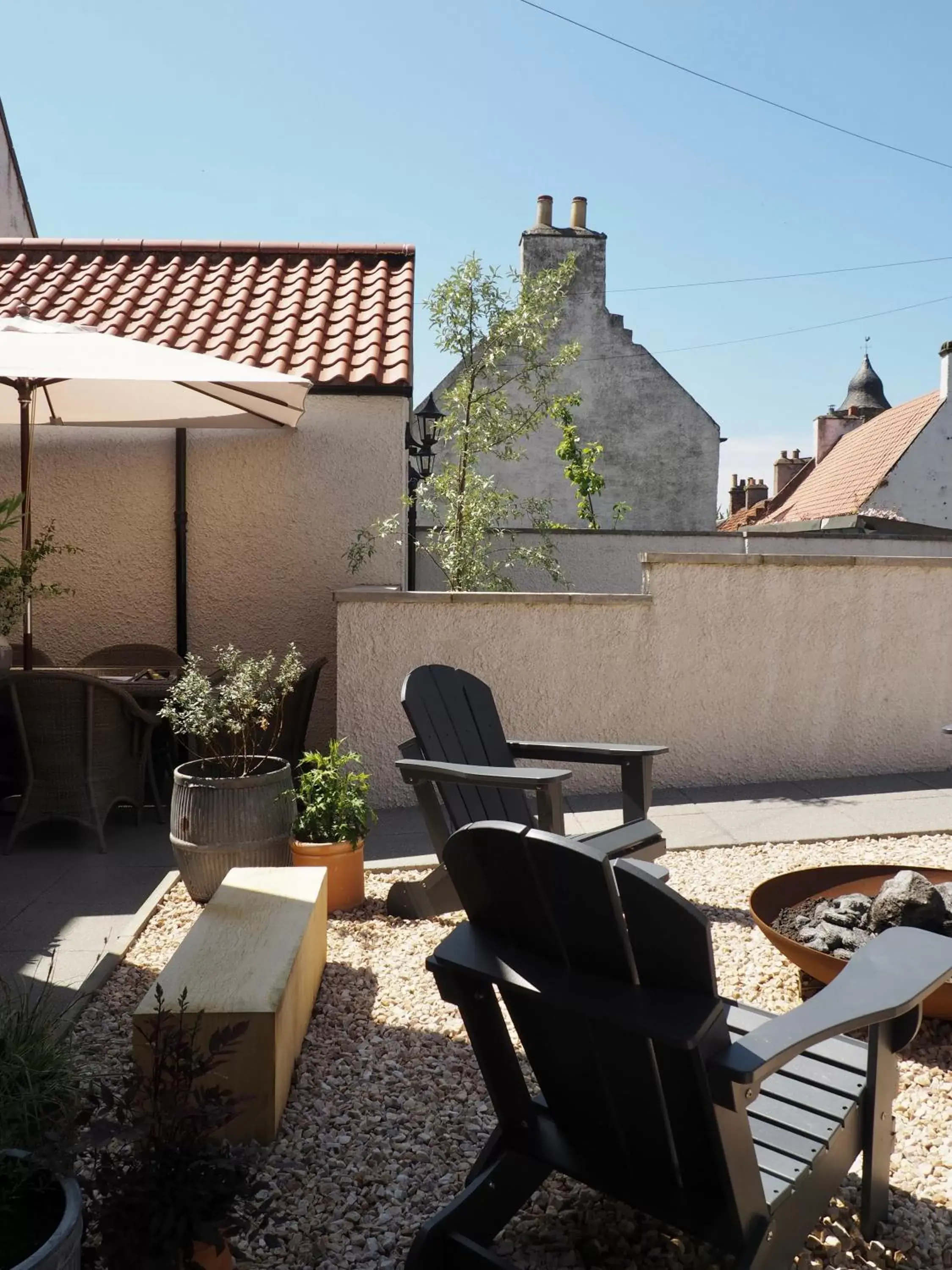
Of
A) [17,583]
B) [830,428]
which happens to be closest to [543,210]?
[830,428]

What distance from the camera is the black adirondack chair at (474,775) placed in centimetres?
335


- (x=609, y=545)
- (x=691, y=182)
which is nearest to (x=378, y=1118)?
(x=609, y=545)

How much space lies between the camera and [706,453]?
18000 millimetres

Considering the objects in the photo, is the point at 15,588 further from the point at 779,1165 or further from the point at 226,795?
the point at 779,1165

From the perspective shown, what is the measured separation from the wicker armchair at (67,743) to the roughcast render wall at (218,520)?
181 centimetres

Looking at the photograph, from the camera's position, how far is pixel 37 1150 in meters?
1.57

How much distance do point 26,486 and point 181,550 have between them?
4.35 ft

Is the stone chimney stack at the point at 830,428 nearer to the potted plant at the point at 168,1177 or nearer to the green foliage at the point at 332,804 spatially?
the green foliage at the point at 332,804

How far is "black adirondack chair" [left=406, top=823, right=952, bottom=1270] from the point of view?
1559 mm

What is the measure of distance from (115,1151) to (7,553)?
484 centimetres

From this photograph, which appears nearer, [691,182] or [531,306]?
[531,306]

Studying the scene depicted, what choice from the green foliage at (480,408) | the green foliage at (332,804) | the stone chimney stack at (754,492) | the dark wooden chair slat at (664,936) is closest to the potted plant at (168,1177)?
the dark wooden chair slat at (664,936)

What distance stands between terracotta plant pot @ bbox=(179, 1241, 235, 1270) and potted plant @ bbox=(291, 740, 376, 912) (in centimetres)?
209

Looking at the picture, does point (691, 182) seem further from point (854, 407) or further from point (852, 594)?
point (854, 407)
